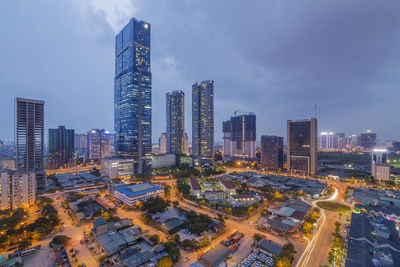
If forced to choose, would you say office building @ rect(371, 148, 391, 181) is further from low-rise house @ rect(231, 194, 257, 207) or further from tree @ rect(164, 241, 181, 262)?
tree @ rect(164, 241, 181, 262)

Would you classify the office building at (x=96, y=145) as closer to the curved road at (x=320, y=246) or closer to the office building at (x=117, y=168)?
the office building at (x=117, y=168)

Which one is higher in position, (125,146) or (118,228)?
(125,146)

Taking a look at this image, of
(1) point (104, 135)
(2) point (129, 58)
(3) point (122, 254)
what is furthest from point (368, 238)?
(1) point (104, 135)

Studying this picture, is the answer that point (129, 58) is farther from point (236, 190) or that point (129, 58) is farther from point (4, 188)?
point (236, 190)

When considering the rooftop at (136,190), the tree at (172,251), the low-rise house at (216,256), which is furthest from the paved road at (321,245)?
the rooftop at (136,190)

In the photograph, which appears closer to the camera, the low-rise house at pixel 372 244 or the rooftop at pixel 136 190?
the low-rise house at pixel 372 244

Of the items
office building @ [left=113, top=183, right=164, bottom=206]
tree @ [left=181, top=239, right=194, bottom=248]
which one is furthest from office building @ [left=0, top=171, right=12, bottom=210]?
tree @ [left=181, top=239, right=194, bottom=248]
